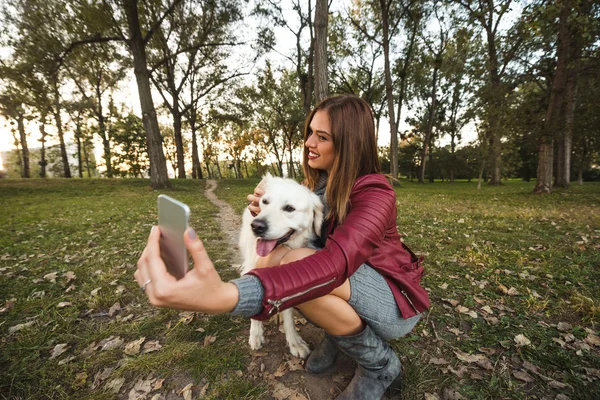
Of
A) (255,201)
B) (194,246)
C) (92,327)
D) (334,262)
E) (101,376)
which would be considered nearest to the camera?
(194,246)

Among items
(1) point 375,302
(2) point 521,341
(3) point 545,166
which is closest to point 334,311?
(1) point 375,302

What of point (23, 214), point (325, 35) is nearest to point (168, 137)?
point (23, 214)

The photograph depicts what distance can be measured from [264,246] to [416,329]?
1.96m

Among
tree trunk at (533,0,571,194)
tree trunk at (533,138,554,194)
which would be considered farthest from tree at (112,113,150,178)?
tree trunk at (533,138,554,194)

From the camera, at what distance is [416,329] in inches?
109

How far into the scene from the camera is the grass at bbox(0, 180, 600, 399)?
6.81 feet

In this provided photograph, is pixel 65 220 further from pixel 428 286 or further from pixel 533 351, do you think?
pixel 533 351

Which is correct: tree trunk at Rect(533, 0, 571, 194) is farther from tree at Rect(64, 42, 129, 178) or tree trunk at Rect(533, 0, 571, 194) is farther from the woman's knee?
tree at Rect(64, 42, 129, 178)

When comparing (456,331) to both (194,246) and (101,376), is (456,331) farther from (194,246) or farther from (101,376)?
(101,376)

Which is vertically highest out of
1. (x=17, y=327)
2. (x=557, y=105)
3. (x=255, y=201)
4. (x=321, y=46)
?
(x=321, y=46)

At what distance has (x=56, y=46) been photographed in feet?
35.0

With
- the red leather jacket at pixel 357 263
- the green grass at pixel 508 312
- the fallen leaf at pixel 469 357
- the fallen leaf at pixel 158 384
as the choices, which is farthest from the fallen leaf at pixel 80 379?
the fallen leaf at pixel 469 357

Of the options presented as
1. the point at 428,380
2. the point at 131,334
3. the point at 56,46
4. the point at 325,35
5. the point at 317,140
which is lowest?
the point at 428,380

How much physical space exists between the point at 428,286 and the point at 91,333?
168 inches
